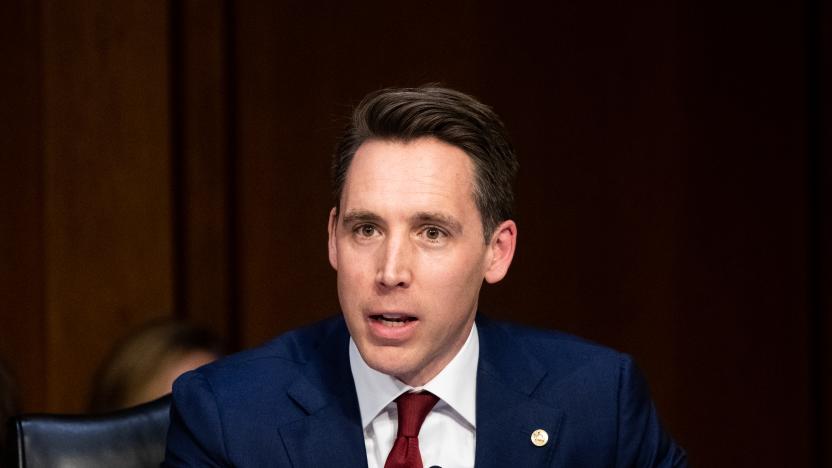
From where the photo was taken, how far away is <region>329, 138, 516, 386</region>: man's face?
192 centimetres

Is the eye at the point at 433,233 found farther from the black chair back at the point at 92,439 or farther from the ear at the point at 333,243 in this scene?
the black chair back at the point at 92,439

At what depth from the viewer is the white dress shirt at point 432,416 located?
80.9 inches

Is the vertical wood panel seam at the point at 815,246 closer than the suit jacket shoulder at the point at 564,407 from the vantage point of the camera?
No

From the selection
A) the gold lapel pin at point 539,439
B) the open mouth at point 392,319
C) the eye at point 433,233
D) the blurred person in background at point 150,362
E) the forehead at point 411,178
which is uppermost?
the forehead at point 411,178

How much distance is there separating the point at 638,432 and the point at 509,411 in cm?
22

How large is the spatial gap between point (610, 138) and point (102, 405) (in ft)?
4.87

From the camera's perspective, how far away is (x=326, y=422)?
2.04 meters

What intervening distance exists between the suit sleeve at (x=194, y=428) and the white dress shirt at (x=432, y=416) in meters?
0.22

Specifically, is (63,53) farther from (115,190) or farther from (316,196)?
(316,196)

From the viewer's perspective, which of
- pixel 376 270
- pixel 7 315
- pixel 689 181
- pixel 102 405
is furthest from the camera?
pixel 689 181

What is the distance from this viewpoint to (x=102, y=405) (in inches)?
110

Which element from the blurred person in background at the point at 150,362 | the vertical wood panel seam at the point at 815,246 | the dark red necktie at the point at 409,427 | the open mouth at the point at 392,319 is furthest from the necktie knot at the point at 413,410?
the vertical wood panel seam at the point at 815,246

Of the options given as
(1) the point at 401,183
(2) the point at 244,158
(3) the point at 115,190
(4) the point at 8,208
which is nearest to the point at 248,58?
(2) the point at 244,158

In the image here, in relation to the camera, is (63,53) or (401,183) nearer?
(401,183)
